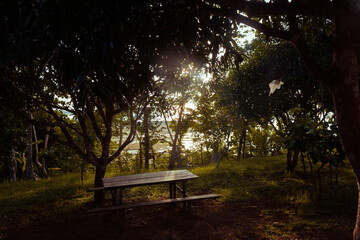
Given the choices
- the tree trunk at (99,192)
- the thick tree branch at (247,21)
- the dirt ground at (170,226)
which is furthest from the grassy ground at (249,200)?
the thick tree branch at (247,21)

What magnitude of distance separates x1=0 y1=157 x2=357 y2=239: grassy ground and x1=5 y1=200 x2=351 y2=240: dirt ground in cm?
3

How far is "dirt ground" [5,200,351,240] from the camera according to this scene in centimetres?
349

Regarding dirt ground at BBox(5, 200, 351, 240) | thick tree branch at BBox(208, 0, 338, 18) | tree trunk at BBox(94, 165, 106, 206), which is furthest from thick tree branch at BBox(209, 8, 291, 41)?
tree trunk at BBox(94, 165, 106, 206)

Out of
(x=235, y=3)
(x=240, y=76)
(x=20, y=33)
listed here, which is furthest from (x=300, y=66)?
(x=20, y=33)

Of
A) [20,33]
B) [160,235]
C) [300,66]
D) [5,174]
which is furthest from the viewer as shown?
[5,174]

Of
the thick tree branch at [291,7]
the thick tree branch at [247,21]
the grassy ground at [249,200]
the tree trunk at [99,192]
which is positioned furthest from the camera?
the tree trunk at [99,192]

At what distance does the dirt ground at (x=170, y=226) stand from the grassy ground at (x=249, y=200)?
3cm

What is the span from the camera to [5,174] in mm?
9836

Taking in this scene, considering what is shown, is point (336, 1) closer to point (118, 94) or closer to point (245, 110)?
point (118, 94)

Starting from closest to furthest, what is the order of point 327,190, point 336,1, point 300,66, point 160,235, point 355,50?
point 336,1, point 355,50, point 160,235, point 327,190, point 300,66

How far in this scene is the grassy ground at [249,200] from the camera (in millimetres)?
3686

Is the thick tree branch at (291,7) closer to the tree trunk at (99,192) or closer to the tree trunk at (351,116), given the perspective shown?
the tree trunk at (351,116)

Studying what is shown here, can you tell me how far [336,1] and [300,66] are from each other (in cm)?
437

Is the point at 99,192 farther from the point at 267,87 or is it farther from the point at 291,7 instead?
the point at 267,87
